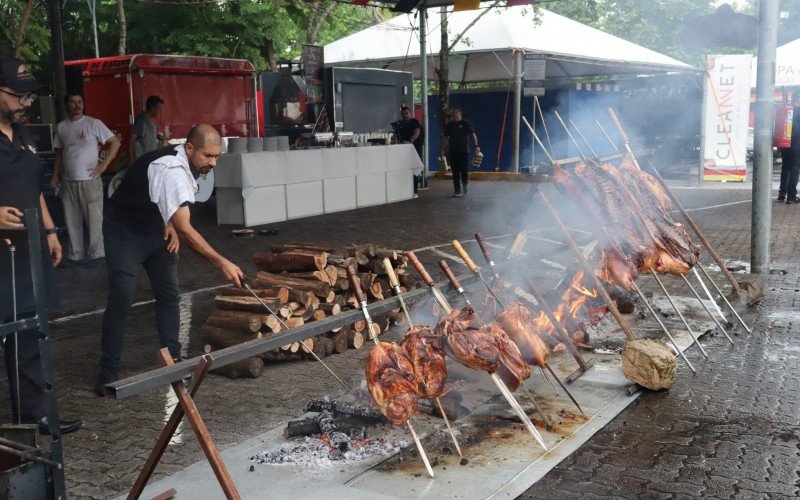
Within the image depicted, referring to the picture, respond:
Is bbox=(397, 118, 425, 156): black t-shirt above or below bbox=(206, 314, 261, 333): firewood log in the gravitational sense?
above

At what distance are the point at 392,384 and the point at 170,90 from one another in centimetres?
1441

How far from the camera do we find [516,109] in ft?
74.4

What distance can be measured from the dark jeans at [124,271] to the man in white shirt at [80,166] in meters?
4.17

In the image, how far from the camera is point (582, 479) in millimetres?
4254

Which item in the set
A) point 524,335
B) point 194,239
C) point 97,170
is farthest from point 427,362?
point 97,170

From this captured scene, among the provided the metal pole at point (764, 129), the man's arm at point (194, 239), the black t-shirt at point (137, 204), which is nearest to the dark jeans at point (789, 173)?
the metal pole at point (764, 129)

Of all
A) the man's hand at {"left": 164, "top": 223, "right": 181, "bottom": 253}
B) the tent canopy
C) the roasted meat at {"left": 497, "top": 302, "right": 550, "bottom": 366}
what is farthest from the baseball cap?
the tent canopy

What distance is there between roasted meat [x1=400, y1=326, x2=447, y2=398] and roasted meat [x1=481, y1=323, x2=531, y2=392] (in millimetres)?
376

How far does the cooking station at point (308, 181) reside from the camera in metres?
14.2

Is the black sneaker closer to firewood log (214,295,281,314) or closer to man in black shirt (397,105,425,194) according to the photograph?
firewood log (214,295,281,314)

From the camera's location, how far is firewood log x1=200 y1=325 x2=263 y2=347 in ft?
21.8

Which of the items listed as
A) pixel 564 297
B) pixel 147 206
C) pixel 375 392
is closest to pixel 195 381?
pixel 375 392

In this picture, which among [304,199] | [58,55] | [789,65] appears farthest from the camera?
[789,65]

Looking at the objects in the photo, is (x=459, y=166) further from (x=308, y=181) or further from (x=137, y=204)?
(x=137, y=204)
